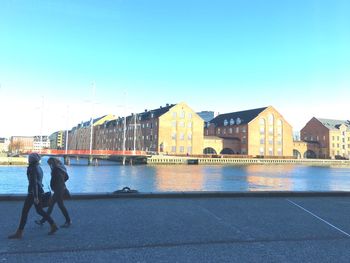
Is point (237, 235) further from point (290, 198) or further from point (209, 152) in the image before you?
point (209, 152)

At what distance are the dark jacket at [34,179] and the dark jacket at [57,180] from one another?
81 cm

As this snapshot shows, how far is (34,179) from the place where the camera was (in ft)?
25.8

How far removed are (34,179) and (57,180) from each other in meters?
1.02

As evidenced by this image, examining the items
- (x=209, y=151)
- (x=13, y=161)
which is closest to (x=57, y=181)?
(x=13, y=161)

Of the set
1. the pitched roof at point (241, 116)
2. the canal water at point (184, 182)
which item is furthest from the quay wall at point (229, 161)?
the canal water at point (184, 182)

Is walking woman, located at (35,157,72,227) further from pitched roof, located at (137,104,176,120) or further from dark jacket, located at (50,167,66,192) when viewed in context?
pitched roof, located at (137,104,176,120)

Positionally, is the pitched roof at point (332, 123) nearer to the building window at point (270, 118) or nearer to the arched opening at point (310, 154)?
the arched opening at point (310, 154)

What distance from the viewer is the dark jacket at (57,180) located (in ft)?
29.1

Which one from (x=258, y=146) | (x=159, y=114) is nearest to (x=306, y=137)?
(x=258, y=146)

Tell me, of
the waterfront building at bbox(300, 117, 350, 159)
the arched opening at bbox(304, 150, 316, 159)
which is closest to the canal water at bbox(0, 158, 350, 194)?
the arched opening at bbox(304, 150, 316, 159)

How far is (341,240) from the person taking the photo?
770 cm

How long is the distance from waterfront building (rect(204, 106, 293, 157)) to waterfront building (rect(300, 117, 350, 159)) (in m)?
17.6

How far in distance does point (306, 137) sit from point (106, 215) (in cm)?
14527

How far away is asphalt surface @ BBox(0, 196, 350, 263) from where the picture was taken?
6488 mm
